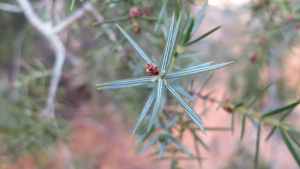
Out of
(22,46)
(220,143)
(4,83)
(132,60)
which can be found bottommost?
(220,143)

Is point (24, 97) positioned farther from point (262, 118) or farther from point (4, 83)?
point (262, 118)

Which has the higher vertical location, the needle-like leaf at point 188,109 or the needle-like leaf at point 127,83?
the needle-like leaf at point 127,83

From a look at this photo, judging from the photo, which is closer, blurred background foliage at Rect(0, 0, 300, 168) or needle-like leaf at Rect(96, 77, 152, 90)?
needle-like leaf at Rect(96, 77, 152, 90)

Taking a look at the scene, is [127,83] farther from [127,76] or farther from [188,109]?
[127,76]

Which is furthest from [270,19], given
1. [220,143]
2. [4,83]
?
[220,143]

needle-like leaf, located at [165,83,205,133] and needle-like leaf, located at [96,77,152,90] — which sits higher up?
needle-like leaf, located at [96,77,152,90]

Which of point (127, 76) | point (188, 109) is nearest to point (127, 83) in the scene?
point (188, 109)

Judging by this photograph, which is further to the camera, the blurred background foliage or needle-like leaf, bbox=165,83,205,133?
the blurred background foliage

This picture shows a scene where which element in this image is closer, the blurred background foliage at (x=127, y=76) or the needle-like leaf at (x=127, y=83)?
the needle-like leaf at (x=127, y=83)
